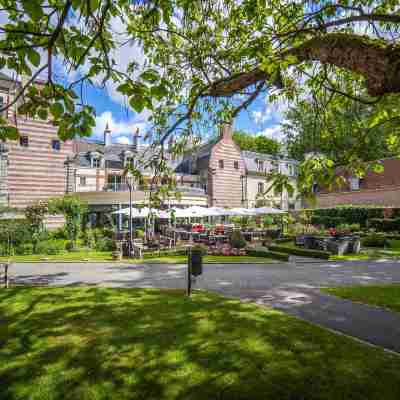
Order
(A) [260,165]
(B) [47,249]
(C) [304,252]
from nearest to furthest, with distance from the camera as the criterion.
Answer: (C) [304,252] → (B) [47,249] → (A) [260,165]

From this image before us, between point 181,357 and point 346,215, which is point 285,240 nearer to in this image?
point 346,215

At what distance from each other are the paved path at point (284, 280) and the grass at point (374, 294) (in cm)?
41

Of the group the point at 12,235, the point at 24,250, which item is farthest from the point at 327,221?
the point at 12,235

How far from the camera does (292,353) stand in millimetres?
4523

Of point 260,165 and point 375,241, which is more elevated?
point 260,165

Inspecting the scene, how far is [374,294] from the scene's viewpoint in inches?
319

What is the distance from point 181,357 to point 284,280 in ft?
22.0

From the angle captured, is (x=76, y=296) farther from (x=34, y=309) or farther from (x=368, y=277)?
(x=368, y=277)

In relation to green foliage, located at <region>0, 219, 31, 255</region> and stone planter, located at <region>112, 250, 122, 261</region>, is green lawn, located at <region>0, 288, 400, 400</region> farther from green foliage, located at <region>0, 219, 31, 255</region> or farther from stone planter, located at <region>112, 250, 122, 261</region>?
green foliage, located at <region>0, 219, 31, 255</region>

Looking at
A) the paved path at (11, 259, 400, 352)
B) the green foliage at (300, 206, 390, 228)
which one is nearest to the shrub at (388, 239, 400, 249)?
the green foliage at (300, 206, 390, 228)

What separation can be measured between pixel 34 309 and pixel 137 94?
617 cm

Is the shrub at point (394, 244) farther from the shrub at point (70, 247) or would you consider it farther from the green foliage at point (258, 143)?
the green foliage at point (258, 143)

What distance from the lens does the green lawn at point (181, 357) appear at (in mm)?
3617

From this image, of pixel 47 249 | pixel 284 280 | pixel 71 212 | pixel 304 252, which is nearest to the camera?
pixel 284 280
